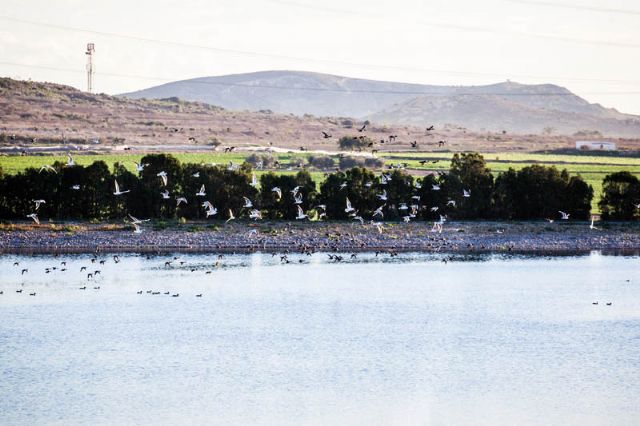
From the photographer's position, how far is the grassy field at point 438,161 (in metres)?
117

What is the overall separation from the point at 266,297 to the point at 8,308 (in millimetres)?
13216

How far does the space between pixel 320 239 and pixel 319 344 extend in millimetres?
33020

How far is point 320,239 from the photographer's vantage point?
79438 mm

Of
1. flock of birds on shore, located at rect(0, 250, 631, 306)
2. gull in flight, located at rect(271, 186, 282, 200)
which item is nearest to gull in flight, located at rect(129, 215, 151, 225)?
flock of birds on shore, located at rect(0, 250, 631, 306)

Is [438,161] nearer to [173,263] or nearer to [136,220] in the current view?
[136,220]

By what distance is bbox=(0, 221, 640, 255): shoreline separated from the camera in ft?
251

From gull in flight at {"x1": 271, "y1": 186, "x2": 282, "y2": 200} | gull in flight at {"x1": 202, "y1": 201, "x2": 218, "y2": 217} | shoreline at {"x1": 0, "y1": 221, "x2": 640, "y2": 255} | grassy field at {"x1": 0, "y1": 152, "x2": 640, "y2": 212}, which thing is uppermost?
grassy field at {"x1": 0, "y1": 152, "x2": 640, "y2": 212}

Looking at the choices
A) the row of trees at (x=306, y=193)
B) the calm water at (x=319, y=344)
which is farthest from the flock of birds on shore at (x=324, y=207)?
the calm water at (x=319, y=344)

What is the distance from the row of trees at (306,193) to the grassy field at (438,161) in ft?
43.6

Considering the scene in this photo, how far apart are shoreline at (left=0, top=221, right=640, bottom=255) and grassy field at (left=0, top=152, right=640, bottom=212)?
69.0 ft

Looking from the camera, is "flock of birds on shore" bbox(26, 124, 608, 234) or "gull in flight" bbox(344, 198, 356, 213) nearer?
"gull in flight" bbox(344, 198, 356, 213)

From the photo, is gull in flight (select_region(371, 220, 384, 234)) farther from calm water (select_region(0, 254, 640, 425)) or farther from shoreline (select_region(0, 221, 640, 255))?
calm water (select_region(0, 254, 640, 425))

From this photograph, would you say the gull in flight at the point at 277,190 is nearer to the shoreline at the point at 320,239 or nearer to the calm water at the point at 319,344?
the shoreline at the point at 320,239

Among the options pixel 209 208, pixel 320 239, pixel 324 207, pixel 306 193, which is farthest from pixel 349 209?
pixel 209 208
